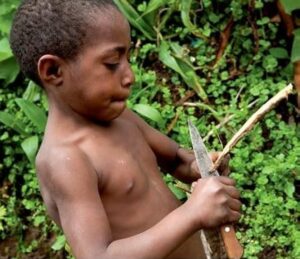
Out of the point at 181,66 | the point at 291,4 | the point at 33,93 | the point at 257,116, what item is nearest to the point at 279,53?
the point at 291,4

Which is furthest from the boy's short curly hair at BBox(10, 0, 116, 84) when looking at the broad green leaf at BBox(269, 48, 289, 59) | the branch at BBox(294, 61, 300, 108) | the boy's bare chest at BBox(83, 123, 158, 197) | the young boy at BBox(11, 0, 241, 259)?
the broad green leaf at BBox(269, 48, 289, 59)

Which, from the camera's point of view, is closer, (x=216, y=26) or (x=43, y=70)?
(x=43, y=70)

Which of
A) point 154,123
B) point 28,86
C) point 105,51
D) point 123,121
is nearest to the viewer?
point 105,51

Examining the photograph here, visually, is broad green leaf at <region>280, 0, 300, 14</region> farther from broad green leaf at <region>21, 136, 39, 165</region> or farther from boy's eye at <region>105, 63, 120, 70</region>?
boy's eye at <region>105, 63, 120, 70</region>

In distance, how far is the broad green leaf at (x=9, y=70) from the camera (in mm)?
3885

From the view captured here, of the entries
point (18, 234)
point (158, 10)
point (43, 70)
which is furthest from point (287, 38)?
point (43, 70)

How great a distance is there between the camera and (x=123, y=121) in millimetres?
2287

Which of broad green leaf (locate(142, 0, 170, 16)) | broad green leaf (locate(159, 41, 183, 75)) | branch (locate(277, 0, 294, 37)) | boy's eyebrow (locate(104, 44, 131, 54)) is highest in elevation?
boy's eyebrow (locate(104, 44, 131, 54))

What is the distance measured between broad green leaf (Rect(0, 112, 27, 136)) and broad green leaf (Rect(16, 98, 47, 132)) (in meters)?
0.18

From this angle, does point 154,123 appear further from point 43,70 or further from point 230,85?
point 43,70

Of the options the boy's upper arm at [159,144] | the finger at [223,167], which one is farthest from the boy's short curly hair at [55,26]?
the finger at [223,167]

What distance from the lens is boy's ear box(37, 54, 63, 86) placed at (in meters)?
2.06

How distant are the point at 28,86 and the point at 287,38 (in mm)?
1242

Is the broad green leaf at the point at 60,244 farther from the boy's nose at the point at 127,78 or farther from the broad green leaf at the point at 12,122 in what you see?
the boy's nose at the point at 127,78
